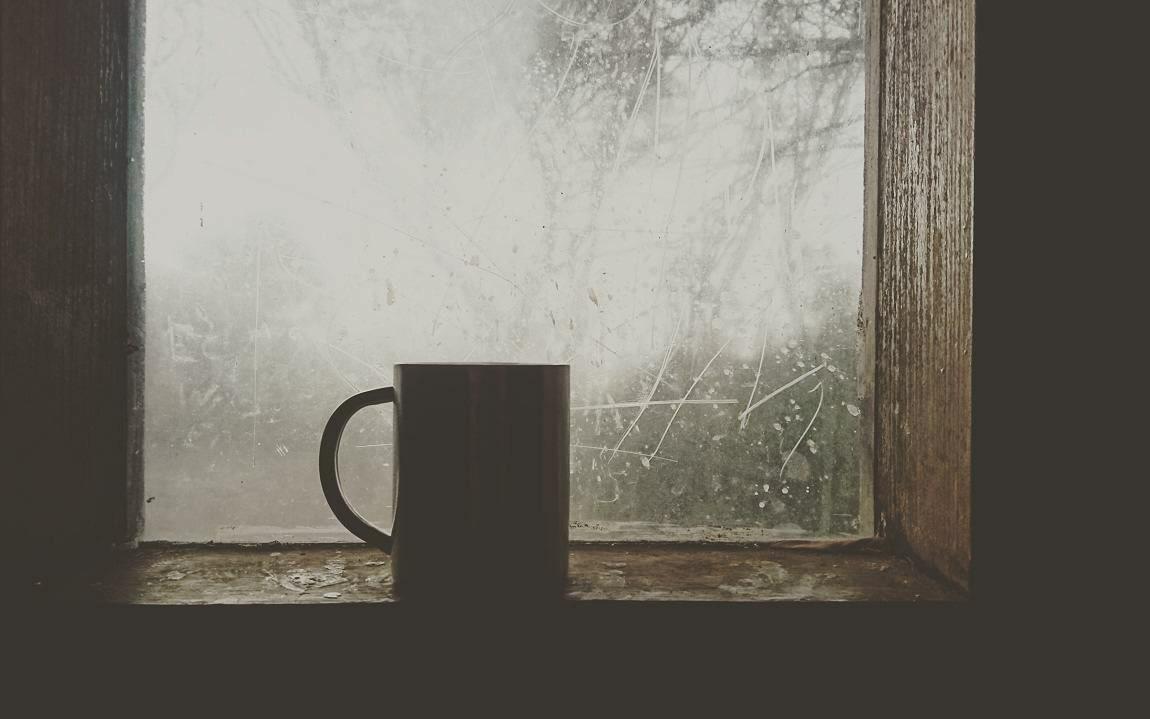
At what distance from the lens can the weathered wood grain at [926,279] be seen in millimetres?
597

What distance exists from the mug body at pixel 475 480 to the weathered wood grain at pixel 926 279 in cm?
35

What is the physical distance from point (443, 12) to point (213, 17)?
0.23m

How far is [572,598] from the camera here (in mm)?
597

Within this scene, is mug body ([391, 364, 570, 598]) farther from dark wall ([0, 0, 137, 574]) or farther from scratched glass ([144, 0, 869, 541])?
dark wall ([0, 0, 137, 574])

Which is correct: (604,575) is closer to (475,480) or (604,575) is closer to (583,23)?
(475,480)

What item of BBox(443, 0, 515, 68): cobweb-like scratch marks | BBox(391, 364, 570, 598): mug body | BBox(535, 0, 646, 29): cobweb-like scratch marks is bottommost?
BBox(391, 364, 570, 598): mug body

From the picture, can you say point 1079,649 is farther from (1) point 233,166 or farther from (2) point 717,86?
(1) point 233,166

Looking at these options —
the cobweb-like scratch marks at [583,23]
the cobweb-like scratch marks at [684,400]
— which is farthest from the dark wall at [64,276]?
the cobweb-like scratch marks at [684,400]

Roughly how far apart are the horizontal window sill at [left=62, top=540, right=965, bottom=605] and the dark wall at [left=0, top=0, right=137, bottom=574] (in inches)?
3.1

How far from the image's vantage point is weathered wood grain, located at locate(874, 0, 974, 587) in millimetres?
597

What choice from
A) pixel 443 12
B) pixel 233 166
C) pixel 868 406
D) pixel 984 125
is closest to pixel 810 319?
pixel 868 406

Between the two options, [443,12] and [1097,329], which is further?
[443,12]

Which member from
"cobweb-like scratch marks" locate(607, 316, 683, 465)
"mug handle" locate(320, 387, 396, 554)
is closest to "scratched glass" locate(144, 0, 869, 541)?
"cobweb-like scratch marks" locate(607, 316, 683, 465)

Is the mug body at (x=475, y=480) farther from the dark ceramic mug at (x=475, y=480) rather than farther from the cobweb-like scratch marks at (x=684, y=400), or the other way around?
the cobweb-like scratch marks at (x=684, y=400)
